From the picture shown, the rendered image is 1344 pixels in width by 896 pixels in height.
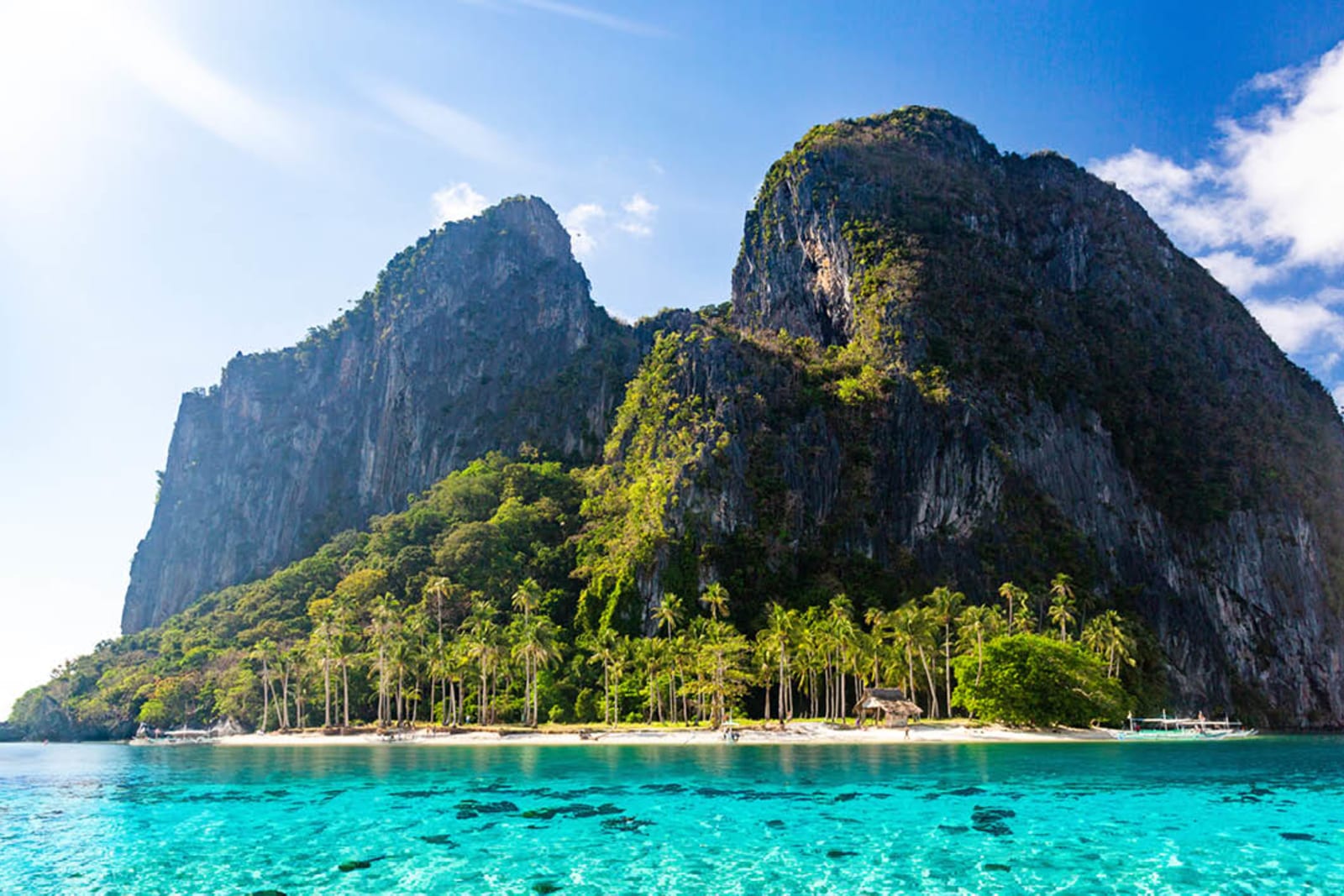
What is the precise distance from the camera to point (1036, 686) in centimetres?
7231

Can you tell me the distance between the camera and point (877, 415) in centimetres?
12475

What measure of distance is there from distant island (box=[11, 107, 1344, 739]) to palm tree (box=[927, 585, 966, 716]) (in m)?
0.65

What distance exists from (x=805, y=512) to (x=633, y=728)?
45.1 meters

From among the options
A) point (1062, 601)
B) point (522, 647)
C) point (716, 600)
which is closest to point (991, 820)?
point (522, 647)

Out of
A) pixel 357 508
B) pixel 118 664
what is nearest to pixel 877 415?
pixel 357 508

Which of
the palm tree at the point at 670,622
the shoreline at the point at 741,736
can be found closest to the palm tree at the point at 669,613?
the palm tree at the point at 670,622

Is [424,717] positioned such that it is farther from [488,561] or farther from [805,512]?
[805,512]

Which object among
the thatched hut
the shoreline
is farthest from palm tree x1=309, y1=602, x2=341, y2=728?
the thatched hut

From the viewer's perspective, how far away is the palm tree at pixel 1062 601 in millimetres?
92694

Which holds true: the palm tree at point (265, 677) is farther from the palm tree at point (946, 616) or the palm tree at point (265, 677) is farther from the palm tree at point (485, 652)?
the palm tree at point (946, 616)

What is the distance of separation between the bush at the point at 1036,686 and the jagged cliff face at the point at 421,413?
350ft

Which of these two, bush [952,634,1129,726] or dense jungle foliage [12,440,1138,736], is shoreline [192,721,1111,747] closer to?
bush [952,634,1129,726]

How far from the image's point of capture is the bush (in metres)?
72.2

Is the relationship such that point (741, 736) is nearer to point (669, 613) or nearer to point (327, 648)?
point (669, 613)
